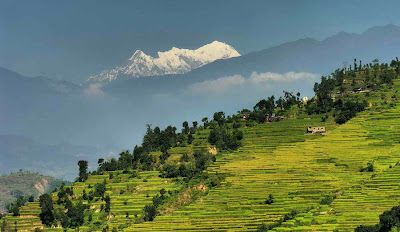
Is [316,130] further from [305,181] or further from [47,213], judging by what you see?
[47,213]

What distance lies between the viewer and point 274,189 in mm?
110312

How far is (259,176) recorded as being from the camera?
391ft

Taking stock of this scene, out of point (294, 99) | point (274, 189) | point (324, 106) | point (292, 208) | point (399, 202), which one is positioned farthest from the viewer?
point (294, 99)

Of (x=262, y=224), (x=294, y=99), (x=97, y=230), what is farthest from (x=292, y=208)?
(x=294, y=99)

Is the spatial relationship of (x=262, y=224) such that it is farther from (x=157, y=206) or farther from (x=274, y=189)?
(x=157, y=206)

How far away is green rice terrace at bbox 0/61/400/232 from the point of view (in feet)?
323

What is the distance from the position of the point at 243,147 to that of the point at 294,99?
154ft

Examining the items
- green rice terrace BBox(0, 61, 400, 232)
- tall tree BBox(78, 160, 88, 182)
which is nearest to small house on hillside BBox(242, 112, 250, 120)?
green rice terrace BBox(0, 61, 400, 232)

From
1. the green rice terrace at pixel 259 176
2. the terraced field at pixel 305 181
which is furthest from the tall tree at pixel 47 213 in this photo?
the terraced field at pixel 305 181

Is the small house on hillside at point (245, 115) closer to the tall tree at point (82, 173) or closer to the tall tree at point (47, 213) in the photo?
the tall tree at point (82, 173)

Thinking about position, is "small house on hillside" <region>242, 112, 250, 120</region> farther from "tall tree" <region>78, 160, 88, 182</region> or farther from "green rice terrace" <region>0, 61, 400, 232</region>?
"tall tree" <region>78, 160, 88, 182</region>

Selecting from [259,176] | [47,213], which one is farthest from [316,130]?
[47,213]

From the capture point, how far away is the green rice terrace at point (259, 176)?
323 ft

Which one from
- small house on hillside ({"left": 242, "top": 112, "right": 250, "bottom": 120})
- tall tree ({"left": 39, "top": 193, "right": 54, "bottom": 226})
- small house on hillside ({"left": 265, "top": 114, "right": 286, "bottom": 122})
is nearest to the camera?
tall tree ({"left": 39, "top": 193, "right": 54, "bottom": 226})
